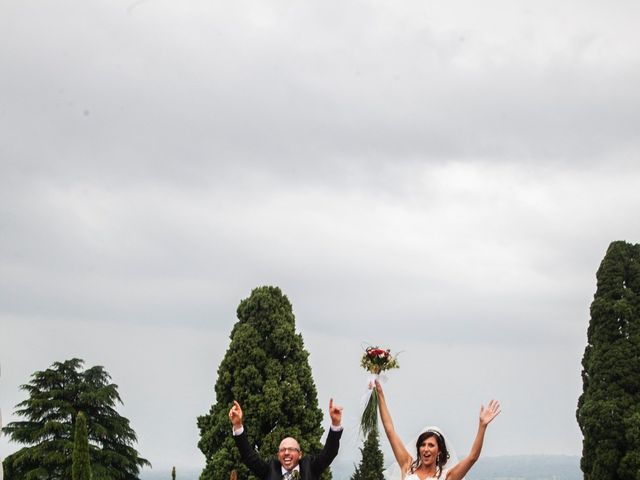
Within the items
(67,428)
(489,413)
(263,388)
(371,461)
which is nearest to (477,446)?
(489,413)

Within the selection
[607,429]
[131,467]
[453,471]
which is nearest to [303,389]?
[607,429]

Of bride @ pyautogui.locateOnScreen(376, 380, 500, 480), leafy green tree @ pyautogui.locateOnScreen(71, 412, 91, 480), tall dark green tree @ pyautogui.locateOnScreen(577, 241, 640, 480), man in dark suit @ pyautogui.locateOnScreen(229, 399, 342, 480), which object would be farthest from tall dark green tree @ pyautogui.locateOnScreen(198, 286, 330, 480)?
man in dark suit @ pyautogui.locateOnScreen(229, 399, 342, 480)

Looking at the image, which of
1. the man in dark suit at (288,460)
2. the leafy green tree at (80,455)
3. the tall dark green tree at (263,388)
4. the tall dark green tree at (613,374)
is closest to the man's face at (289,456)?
the man in dark suit at (288,460)

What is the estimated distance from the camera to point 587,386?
39250 millimetres

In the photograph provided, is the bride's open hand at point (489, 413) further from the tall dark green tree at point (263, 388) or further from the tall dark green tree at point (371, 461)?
the tall dark green tree at point (371, 461)

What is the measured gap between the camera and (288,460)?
7.62 m

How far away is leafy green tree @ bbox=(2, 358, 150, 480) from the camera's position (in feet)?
139

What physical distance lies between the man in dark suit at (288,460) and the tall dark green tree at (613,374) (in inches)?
1146

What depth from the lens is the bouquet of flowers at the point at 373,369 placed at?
989 centimetres

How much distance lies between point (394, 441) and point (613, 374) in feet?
96.9

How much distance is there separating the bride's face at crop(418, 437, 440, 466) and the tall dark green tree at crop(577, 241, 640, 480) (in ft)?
93.7

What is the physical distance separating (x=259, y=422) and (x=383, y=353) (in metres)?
24.3

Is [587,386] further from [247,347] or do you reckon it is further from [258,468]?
[258,468]

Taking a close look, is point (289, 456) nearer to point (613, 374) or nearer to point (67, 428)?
point (613, 374)
